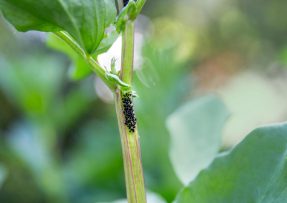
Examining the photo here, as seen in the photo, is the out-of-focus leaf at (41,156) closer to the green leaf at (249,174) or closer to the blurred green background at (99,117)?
the blurred green background at (99,117)

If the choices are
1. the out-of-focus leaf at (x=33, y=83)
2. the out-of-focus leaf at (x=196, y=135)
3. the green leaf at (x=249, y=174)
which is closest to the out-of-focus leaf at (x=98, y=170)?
the out-of-focus leaf at (x=33, y=83)

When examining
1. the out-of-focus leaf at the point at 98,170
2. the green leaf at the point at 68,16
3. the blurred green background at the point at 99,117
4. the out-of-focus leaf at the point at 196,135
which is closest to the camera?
the green leaf at the point at 68,16

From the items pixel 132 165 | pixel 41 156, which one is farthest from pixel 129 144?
pixel 41 156

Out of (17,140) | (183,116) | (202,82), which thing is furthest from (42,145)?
(202,82)

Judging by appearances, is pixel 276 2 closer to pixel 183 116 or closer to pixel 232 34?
pixel 232 34

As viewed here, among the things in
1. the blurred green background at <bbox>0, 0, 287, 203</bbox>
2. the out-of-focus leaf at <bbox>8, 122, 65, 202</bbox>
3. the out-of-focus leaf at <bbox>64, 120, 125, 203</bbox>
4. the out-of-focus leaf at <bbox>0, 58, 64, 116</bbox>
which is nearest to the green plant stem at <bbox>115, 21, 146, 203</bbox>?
the blurred green background at <bbox>0, 0, 287, 203</bbox>

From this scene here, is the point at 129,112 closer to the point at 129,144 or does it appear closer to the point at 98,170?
the point at 129,144

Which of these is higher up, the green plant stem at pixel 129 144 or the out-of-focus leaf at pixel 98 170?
the out-of-focus leaf at pixel 98 170
